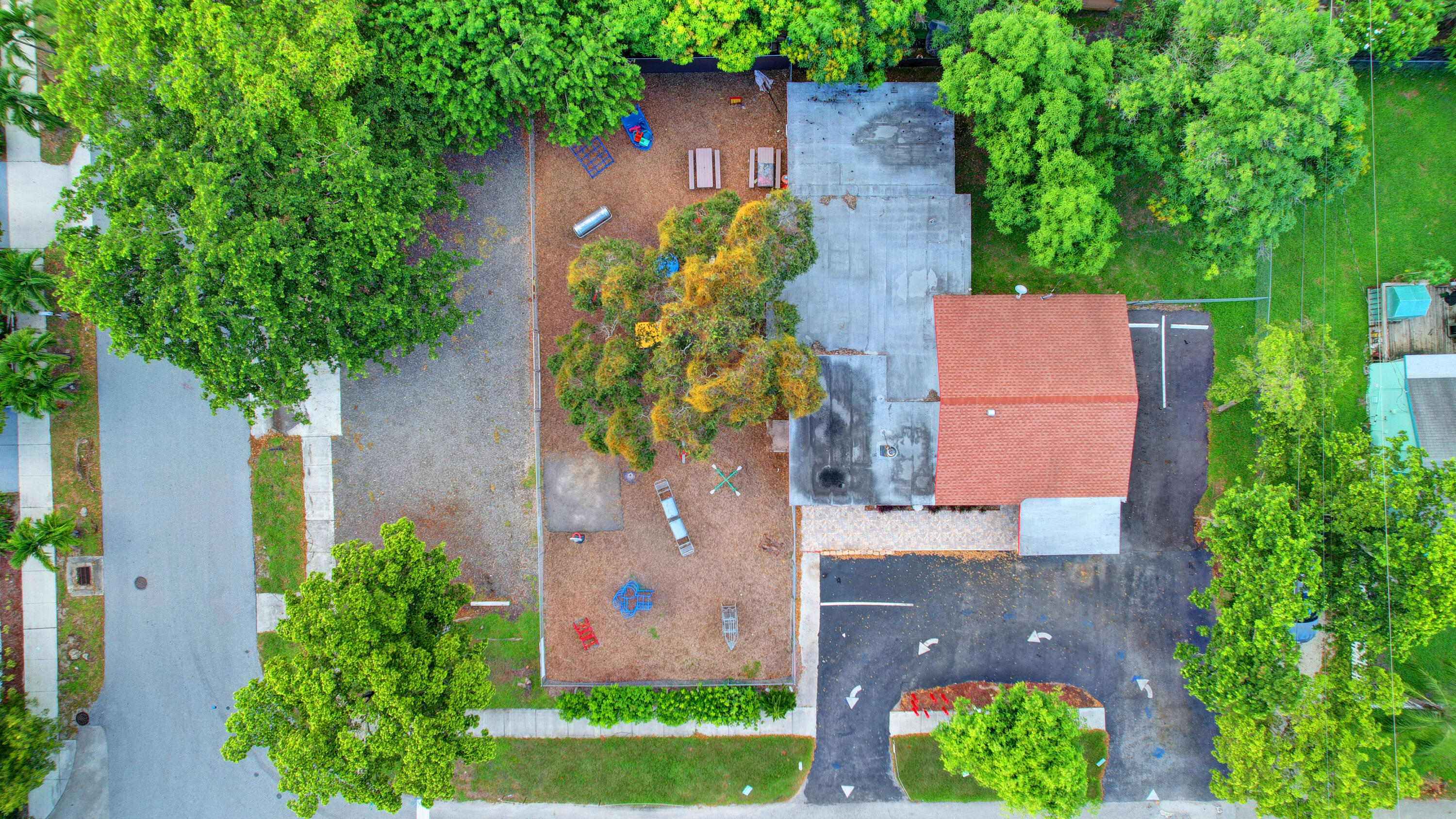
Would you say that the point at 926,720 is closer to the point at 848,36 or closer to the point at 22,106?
the point at 848,36

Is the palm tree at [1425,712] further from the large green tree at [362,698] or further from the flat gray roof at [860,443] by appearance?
the large green tree at [362,698]

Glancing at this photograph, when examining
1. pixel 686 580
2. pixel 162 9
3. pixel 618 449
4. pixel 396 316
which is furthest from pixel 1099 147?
pixel 162 9

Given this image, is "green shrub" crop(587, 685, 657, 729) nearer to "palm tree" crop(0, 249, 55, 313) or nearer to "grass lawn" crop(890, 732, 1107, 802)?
"grass lawn" crop(890, 732, 1107, 802)

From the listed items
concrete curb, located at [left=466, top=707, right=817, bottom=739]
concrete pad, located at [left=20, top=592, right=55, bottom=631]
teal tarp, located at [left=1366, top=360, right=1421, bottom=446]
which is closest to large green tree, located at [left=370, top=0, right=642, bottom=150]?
concrete curb, located at [left=466, top=707, right=817, bottom=739]

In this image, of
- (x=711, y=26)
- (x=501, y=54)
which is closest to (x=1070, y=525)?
(x=711, y=26)

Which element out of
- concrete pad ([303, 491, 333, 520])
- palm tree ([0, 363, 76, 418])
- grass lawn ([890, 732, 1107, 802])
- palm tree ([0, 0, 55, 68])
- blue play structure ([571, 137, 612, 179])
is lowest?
grass lawn ([890, 732, 1107, 802])

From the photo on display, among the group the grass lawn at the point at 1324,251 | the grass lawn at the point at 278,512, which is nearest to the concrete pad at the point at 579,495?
the grass lawn at the point at 278,512

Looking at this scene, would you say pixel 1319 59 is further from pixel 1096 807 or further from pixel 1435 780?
pixel 1435 780

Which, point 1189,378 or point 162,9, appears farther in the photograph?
point 1189,378
